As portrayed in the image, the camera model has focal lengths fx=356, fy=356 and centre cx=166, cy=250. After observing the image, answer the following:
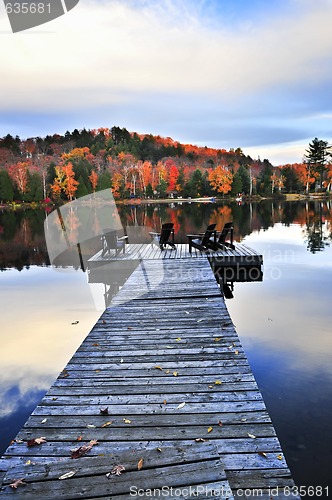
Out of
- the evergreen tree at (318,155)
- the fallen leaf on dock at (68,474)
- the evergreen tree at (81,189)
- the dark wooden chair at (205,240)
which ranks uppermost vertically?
the evergreen tree at (318,155)

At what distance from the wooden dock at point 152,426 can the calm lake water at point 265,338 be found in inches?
43.5

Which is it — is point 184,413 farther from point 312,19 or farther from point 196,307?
point 312,19

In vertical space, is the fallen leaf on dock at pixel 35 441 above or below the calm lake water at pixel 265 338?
above

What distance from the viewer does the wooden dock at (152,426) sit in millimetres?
2432

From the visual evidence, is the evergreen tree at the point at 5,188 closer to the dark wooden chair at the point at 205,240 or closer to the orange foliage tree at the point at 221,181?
the orange foliage tree at the point at 221,181

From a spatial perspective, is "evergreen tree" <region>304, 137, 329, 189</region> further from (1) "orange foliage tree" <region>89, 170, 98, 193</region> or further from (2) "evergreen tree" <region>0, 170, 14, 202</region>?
(2) "evergreen tree" <region>0, 170, 14, 202</region>

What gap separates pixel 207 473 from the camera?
242 cm

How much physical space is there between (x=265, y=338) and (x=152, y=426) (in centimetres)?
490

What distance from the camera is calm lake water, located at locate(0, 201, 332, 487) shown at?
4465 mm

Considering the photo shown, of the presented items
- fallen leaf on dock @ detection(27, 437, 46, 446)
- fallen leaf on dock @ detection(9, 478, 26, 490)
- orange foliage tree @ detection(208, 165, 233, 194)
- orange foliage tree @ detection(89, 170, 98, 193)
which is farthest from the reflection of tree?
orange foliage tree @ detection(89, 170, 98, 193)

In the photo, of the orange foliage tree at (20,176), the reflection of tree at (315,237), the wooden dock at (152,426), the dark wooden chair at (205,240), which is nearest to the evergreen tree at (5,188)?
the orange foliage tree at (20,176)

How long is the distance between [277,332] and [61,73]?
133 feet

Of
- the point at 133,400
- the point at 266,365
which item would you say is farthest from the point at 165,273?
the point at 133,400

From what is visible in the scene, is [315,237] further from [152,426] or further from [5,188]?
[5,188]
